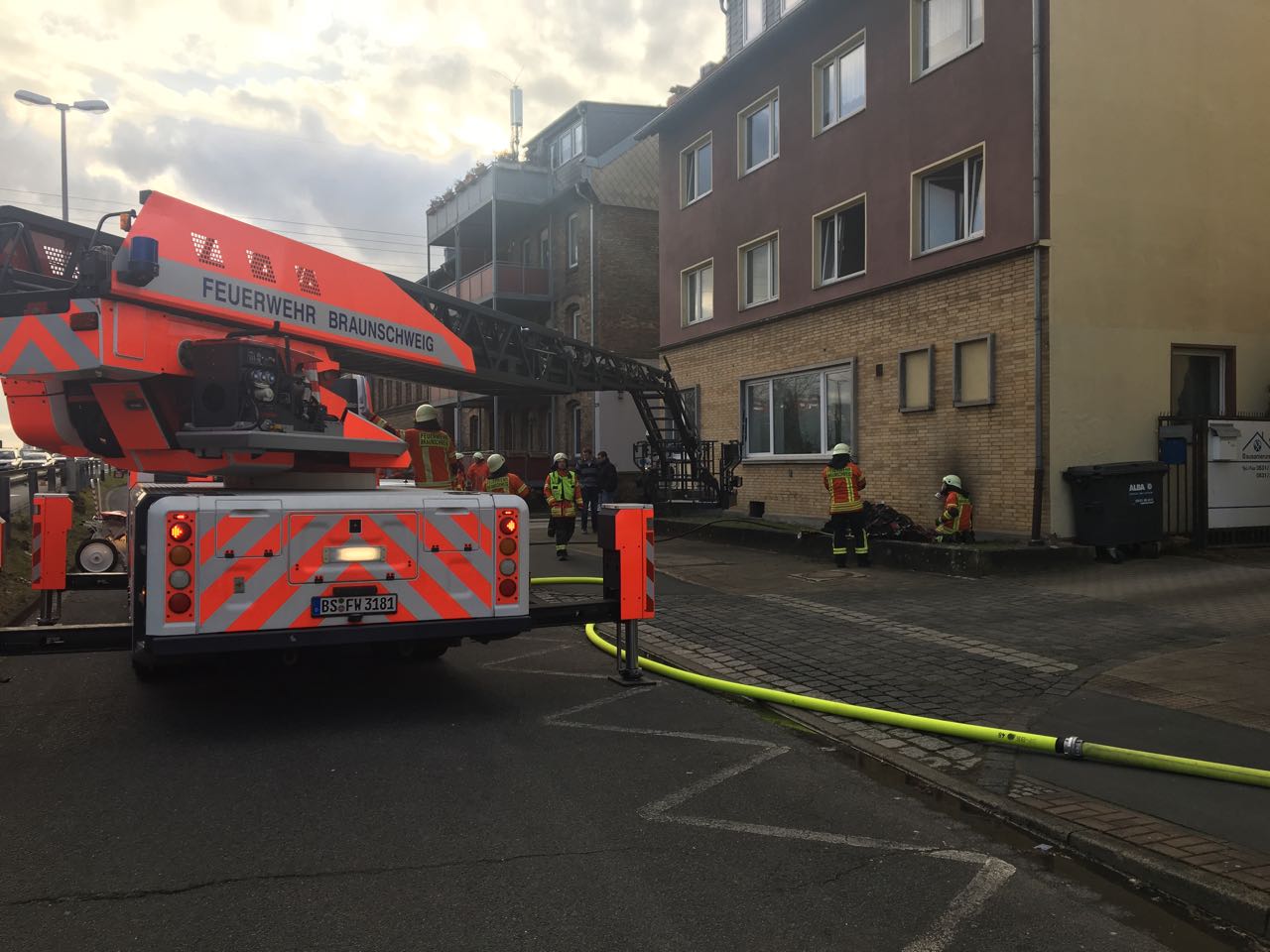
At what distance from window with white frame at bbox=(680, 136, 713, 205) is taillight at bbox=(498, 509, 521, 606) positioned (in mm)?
16996

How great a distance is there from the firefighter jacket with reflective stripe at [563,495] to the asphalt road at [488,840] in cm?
834

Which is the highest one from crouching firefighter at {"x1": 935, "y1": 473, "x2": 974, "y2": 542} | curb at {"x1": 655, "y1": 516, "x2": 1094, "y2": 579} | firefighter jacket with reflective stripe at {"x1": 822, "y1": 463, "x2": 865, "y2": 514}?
firefighter jacket with reflective stripe at {"x1": 822, "y1": 463, "x2": 865, "y2": 514}

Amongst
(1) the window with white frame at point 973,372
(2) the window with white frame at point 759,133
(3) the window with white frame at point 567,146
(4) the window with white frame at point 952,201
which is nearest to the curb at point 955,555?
(1) the window with white frame at point 973,372

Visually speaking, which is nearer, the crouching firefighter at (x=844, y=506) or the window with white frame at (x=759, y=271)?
the crouching firefighter at (x=844, y=506)

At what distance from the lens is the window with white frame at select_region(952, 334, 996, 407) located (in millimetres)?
13586

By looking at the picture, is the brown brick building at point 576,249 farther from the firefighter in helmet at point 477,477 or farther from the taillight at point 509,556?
the taillight at point 509,556

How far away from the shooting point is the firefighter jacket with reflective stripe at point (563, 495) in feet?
47.7

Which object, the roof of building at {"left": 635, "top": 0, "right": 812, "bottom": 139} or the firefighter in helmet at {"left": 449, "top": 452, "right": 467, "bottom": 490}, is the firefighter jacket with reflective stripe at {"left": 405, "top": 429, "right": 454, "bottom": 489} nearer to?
the firefighter in helmet at {"left": 449, "top": 452, "right": 467, "bottom": 490}

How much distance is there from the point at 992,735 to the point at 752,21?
19.0 meters

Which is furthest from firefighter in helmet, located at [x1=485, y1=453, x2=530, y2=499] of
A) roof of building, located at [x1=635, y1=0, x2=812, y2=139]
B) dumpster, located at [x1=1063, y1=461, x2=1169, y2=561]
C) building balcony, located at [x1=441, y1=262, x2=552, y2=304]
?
building balcony, located at [x1=441, y1=262, x2=552, y2=304]

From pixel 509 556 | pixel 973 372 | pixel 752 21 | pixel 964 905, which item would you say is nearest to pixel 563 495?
pixel 973 372

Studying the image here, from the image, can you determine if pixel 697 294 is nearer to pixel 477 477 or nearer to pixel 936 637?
pixel 477 477

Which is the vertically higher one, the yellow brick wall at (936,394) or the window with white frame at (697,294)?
the window with white frame at (697,294)

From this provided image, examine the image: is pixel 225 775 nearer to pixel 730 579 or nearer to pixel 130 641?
pixel 130 641
